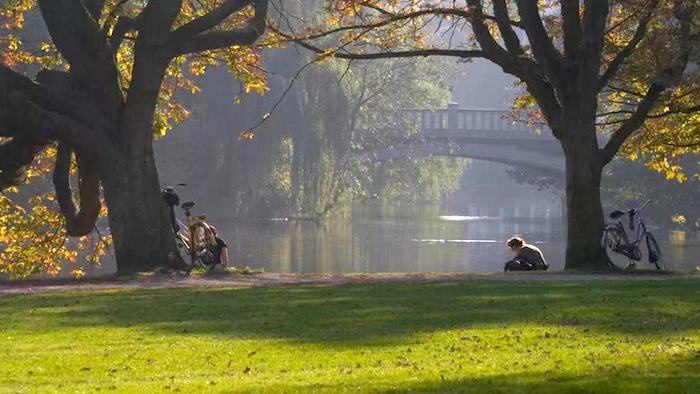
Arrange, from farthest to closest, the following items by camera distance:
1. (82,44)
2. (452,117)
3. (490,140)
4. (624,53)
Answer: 1. (490,140)
2. (452,117)
3. (624,53)
4. (82,44)

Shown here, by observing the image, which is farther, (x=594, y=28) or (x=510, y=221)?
(x=510, y=221)

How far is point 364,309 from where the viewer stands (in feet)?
45.1

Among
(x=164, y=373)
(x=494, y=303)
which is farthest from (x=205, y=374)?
(x=494, y=303)

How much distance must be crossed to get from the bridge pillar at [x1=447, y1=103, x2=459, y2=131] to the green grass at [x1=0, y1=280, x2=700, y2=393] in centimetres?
5807

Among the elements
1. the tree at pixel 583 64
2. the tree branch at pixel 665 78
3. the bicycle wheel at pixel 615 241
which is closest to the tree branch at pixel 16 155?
the tree at pixel 583 64

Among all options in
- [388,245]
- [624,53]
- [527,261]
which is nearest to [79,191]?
[527,261]

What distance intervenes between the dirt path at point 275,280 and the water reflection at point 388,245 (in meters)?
19.8

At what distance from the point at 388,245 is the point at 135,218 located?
31.1 m

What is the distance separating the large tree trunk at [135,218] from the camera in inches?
784

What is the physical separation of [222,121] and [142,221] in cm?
3141

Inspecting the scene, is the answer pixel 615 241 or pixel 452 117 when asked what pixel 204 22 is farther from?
pixel 452 117

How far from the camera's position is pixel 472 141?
74.8 metres

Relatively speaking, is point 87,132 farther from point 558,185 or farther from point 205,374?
point 558,185

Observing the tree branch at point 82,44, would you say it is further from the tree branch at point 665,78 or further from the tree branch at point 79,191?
the tree branch at point 665,78
